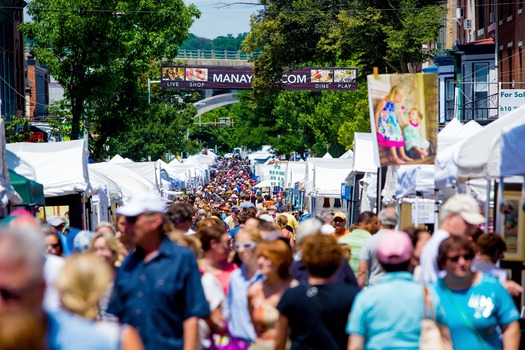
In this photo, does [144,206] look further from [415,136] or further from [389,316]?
[415,136]

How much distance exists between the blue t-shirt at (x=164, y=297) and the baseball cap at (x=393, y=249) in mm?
1172

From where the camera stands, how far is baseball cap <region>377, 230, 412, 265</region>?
7.19m

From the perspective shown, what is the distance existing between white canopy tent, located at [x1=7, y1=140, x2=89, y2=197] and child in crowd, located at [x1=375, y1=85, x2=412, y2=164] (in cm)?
738

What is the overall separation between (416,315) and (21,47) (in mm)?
49982

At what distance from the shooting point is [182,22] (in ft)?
133

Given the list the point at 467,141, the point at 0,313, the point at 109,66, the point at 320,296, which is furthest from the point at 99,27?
the point at 0,313

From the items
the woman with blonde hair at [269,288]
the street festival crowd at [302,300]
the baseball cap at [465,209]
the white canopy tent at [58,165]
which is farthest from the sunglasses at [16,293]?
the white canopy tent at [58,165]

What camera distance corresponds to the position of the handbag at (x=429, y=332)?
6992 millimetres

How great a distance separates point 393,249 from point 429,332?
58cm

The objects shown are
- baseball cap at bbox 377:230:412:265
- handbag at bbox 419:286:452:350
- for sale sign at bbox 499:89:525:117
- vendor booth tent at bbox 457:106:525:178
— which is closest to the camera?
handbag at bbox 419:286:452:350

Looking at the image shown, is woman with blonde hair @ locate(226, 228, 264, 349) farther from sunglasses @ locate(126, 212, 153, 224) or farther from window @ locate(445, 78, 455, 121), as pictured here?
window @ locate(445, 78, 455, 121)

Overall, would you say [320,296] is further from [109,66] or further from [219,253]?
[109,66]

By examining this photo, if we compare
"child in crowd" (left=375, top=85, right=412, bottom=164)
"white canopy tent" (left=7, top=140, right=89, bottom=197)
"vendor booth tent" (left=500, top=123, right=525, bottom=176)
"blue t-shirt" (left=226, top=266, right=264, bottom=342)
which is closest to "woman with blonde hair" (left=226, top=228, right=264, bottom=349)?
"blue t-shirt" (left=226, top=266, right=264, bottom=342)

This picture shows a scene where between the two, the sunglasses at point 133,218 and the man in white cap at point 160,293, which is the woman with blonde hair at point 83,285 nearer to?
the man in white cap at point 160,293
